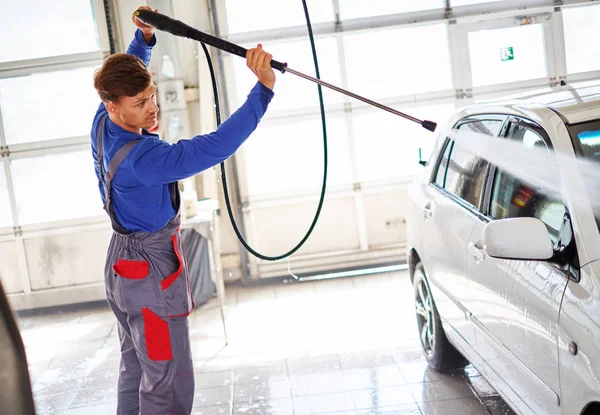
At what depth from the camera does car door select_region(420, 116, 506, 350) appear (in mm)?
3465

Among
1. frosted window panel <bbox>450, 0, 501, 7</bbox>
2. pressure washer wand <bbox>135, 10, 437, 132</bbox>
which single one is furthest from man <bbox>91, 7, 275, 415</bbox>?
frosted window panel <bbox>450, 0, 501, 7</bbox>

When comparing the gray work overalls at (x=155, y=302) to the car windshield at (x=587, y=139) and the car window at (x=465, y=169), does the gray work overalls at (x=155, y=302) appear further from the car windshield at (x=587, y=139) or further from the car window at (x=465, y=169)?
the car windshield at (x=587, y=139)

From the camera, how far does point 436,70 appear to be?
7.16 metres

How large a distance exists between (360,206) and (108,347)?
2668mm

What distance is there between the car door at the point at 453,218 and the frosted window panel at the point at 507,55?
3.23 meters

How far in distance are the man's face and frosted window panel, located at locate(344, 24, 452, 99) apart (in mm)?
4263

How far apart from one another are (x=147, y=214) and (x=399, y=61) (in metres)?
4.52

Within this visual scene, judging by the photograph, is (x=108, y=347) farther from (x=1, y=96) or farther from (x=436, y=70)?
(x=436, y=70)

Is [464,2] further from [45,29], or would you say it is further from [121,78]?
[121,78]

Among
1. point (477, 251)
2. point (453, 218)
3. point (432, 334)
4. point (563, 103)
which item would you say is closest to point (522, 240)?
point (477, 251)

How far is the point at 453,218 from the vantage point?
12.0ft

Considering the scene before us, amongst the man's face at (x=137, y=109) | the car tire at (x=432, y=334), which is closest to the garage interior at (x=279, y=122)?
the car tire at (x=432, y=334)

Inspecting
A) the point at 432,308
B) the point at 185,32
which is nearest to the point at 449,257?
the point at 432,308

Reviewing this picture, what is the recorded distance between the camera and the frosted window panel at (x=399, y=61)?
7.10 meters
